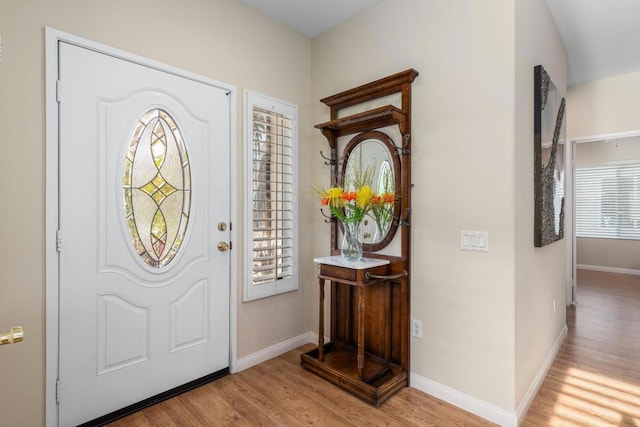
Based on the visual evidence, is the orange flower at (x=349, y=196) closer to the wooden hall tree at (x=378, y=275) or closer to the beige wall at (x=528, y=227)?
the wooden hall tree at (x=378, y=275)

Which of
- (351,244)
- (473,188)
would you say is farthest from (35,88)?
(473,188)

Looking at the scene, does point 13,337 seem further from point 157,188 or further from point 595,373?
point 595,373

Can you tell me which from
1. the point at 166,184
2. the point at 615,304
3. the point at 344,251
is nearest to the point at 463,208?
the point at 344,251

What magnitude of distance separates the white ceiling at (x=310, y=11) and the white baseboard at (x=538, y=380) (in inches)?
118

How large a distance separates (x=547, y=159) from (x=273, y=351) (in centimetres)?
267

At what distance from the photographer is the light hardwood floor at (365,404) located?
199 cm

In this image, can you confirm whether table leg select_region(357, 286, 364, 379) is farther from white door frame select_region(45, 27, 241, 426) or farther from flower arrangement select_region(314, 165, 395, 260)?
white door frame select_region(45, 27, 241, 426)

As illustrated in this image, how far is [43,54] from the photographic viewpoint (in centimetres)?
Answer: 174

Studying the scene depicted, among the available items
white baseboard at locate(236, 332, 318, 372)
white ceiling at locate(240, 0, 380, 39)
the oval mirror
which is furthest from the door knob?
white ceiling at locate(240, 0, 380, 39)

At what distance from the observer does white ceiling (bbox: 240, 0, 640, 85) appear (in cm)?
262

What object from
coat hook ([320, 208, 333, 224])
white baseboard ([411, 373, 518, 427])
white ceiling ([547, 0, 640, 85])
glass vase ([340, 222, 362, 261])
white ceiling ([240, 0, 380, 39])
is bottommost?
white baseboard ([411, 373, 518, 427])

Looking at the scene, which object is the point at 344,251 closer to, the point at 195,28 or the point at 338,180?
the point at 338,180

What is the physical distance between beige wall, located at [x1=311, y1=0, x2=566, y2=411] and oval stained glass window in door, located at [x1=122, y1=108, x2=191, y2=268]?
1631 millimetres

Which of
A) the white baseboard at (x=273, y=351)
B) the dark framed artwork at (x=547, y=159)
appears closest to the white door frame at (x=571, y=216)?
the dark framed artwork at (x=547, y=159)
